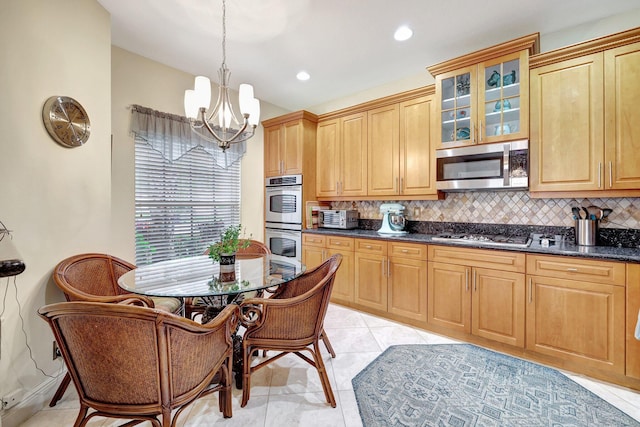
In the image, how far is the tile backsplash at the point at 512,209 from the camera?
7.64 feet

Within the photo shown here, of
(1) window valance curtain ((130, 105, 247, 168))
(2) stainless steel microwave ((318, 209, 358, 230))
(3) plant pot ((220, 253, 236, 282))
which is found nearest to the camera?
(3) plant pot ((220, 253, 236, 282))

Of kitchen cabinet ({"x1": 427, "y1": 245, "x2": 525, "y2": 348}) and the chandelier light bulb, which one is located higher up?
the chandelier light bulb

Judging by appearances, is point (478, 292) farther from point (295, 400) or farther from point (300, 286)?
point (295, 400)

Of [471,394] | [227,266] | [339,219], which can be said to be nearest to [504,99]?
[339,219]

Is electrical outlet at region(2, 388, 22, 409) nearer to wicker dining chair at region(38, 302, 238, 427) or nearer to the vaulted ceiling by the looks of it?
wicker dining chair at region(38, 302, 238, 427)

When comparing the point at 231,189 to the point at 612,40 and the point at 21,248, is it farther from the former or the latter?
the point at 612,40

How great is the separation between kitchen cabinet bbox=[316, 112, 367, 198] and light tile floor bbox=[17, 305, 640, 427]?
6.54ft

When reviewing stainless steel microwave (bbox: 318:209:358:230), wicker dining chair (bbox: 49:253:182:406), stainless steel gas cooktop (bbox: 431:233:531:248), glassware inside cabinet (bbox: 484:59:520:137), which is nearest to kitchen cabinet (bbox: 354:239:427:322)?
stainless steel gas cooktop (bbox: 431:233:531:248)

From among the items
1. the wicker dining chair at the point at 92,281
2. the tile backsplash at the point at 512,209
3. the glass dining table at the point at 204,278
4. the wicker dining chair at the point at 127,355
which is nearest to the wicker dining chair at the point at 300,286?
the glass dining table at the point at 204,278

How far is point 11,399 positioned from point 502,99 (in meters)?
4.17

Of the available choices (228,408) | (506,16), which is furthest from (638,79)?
(228,408)

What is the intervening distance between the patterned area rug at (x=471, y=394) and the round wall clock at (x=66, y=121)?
2661 mm

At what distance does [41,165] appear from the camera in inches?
70.3

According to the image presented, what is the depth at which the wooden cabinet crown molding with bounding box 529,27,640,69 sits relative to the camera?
206cm
